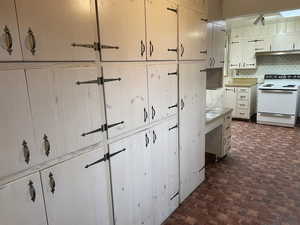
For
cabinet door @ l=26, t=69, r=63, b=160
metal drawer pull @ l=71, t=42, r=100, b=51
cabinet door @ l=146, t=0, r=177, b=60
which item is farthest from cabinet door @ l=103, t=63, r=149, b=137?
cabinet door @ l=26, t=69, r=63, b=160

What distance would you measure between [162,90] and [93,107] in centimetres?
78

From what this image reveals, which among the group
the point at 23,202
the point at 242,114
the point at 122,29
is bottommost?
the point at 242,114

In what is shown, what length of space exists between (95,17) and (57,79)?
0.45 m

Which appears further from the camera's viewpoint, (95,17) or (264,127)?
(264,127)

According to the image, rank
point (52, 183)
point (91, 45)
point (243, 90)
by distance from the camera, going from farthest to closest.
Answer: point (243, 90) → point (91, 45) → point (52, 183)

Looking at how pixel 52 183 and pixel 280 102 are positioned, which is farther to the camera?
pixel 280 102

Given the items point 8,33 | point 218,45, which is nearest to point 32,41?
point 8,33

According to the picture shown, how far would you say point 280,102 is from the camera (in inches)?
207

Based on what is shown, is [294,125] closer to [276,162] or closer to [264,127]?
[264,127]

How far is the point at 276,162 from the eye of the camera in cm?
352

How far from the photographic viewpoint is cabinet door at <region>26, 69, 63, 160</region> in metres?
1.10

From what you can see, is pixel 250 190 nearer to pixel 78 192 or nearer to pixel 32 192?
pixel 78 192

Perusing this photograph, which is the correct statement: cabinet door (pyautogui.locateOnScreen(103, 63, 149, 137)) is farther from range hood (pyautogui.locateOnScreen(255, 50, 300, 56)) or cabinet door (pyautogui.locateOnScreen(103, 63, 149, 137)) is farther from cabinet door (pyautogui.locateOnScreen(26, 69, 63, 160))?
range hood (pyautogui.locateOnScreen(255, 50, 300, 56))

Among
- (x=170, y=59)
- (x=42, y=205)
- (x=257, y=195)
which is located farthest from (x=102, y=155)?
(x=257, y=195)
